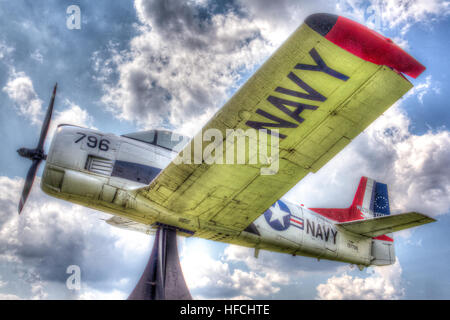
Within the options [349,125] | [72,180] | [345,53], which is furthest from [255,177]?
[72,180]

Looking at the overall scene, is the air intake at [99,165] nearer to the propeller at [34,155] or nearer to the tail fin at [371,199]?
the propeller at [34,155]

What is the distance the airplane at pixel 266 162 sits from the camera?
2.76 metres

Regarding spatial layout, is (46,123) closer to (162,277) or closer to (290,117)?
(162,277)

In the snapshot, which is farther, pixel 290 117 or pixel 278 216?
pixel 278 216

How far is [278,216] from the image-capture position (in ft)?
21.1

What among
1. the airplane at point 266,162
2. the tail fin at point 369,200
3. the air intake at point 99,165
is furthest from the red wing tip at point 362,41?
the tail fin at point 369,200

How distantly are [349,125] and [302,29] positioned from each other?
1464 mm

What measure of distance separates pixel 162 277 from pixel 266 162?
8.02 feet

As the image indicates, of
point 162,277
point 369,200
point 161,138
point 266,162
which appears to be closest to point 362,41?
point 266,162

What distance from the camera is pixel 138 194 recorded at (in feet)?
15.6

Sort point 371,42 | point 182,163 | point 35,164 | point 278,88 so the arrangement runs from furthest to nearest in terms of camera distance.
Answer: point 35,164 < point 182,163 < point 278,88 < point 371,42

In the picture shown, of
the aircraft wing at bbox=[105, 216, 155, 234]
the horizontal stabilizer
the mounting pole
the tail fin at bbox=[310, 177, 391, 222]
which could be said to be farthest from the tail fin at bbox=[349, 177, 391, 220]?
the mounting pole

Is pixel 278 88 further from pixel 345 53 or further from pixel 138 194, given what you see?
pixel 138 194

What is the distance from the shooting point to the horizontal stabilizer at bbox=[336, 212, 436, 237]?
18.3ft
